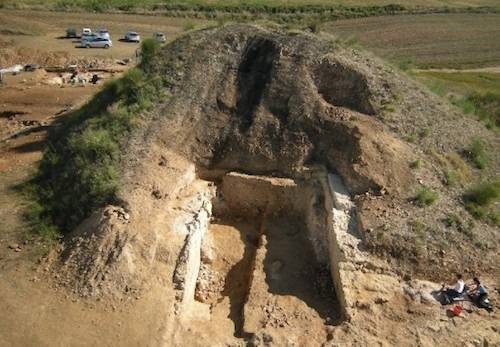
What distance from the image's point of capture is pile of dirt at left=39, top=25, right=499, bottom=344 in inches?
643

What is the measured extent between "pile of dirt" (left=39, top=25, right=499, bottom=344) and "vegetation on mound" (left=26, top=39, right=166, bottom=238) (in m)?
0.56

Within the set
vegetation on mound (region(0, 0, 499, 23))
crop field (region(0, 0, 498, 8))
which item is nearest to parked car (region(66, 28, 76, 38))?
vegetation on mound (region(0, 0, 499, 23))

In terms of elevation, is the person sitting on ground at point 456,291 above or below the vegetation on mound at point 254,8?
below

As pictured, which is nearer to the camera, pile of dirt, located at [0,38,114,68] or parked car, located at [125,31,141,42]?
pile of dirt, located at [0,38,114,68]

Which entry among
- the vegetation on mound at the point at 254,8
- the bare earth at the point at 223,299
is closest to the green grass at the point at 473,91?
the bare earth at the point at 223,299

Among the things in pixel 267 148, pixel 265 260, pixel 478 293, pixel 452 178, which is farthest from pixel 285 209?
pixel 478 293

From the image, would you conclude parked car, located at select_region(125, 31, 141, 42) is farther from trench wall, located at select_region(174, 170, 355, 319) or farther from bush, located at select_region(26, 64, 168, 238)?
trench wall, located at select_region(174, 170, 355, 319)

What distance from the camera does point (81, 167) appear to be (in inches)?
749

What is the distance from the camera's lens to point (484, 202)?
18188mm

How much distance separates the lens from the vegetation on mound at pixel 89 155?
58.5 feet

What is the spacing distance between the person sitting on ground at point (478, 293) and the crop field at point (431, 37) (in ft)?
121

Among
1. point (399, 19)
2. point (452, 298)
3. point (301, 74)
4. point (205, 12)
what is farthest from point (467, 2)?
point (452, 298)

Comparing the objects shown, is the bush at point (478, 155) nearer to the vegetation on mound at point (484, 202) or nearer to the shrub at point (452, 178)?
the shrub at point (452, 178)

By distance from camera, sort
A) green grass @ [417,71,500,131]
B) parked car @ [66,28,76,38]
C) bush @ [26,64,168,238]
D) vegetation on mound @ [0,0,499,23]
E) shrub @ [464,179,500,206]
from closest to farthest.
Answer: bush @ [26,64,168,238]
shrub @ [464,179,500,206]
green grass @ [417,71,500,131]
parked car @ [66,28,76,38]
vegetation on mound @ [0,0,499,23]
